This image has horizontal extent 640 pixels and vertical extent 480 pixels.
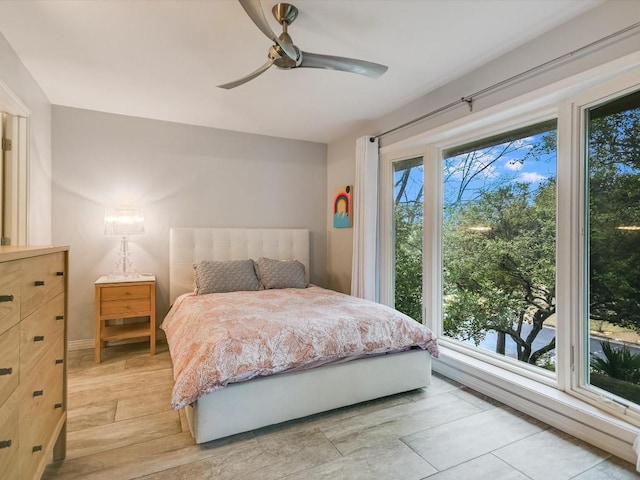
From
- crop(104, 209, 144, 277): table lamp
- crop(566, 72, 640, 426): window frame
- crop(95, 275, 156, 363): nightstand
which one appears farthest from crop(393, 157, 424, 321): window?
crop(104, 209, 144, 277): table lamp

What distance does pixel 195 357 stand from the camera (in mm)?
1900

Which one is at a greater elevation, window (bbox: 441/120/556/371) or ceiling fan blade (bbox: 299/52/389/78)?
ceiling fan blade (bbox: 299/52/389/78)

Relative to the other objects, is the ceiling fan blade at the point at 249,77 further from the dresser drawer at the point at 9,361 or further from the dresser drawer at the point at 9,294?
the dresser drawer at the point at 9,361

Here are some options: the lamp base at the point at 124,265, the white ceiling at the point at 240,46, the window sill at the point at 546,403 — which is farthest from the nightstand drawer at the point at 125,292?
the window sill at the point at 546,403

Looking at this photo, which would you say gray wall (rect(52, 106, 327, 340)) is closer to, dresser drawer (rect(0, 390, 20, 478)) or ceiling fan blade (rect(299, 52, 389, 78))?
ceiling fan blade (rect(299, 52, 389, 78))

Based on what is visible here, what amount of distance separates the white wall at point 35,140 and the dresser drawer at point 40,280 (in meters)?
1.49

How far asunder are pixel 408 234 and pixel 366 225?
444 mm

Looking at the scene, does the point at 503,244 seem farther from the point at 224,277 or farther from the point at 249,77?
the point at 224,277

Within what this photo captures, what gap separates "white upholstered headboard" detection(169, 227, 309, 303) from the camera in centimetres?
370

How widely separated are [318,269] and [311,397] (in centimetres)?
250

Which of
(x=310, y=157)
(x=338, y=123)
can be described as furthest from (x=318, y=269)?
(x=338, y=123)

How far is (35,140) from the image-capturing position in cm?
284

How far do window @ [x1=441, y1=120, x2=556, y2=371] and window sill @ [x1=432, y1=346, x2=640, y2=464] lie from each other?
0.80ft

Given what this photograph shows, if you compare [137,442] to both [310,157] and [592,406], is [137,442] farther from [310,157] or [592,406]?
[310,157]
